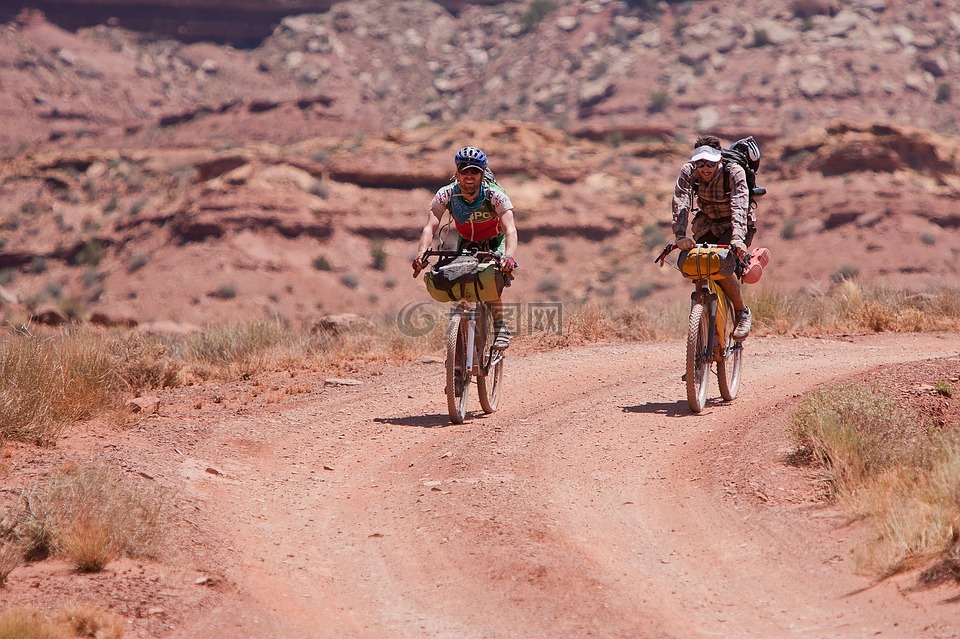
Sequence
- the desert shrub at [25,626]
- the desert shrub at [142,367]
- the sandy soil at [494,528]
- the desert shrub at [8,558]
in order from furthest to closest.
Result: the desert shrub at [142,367]
the desert shrub at [8,558]
the sandy soil at [494,528]
the desert shrub at [25,626]

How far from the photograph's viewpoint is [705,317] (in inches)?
366

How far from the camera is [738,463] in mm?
7344

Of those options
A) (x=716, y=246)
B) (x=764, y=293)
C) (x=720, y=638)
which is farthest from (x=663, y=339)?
(x=720, y=638)

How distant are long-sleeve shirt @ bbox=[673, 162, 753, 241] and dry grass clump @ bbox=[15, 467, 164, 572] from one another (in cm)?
528

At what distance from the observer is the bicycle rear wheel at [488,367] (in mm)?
9344

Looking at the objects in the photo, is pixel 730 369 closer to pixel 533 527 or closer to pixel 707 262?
pixel 707 262

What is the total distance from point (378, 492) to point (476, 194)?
331 cm

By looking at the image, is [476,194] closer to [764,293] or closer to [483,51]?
[764,293]

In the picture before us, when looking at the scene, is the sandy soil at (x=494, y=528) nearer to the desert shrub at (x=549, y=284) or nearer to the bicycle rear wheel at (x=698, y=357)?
the bicycle rear wheel at (x=698, y=357)

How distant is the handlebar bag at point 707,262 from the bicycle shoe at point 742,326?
0.70 metres

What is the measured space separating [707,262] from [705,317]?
19.9 inches

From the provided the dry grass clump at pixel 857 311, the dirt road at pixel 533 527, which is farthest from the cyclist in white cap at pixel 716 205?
the dry grass clump at pixel 857 311

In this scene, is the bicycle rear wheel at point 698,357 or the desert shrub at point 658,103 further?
the desert shrub at point 658,103

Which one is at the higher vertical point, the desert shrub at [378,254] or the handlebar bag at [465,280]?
the handlebar bag at [465,280]
